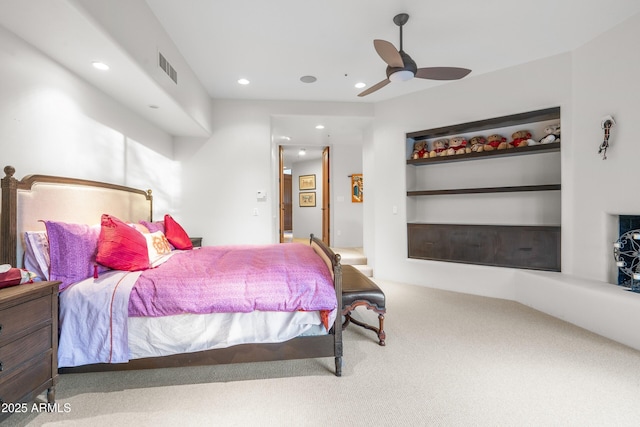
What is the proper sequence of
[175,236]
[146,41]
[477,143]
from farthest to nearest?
[477,143] → [175,236] → [146,41]

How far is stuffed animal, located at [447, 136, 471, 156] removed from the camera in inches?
153

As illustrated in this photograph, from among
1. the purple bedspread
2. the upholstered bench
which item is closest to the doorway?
the upholstered bench

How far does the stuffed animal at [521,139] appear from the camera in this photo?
3.50 m

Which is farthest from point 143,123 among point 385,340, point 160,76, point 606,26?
point 606,26

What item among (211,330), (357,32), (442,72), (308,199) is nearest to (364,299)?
(211,330)

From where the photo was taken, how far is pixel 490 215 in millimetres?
3871

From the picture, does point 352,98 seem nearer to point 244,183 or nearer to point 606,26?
point 244,183

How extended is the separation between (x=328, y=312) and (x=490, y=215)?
3.09 meters

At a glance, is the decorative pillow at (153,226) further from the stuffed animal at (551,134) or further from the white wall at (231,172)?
the stuffed animal at (551,134)

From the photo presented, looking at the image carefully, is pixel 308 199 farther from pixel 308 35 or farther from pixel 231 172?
pixel 308 35

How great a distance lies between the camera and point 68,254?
186 cm

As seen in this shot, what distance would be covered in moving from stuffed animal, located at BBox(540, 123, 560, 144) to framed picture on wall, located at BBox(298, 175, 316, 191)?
222 inches

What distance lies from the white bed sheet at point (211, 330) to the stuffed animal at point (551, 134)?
3373 mm

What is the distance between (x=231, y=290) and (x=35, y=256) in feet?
4.17
